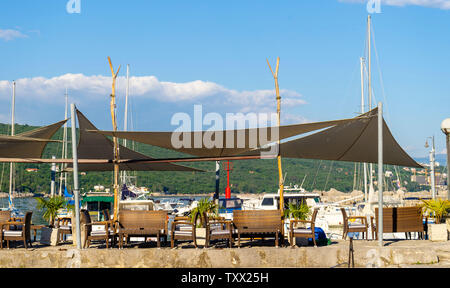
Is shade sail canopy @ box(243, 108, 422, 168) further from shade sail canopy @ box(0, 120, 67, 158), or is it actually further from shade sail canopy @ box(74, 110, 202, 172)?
shade sail canopy @ box(0, 120, 67, 158)

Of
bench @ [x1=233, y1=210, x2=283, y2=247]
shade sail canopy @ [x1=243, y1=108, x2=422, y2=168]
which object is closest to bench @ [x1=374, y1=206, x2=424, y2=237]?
shade sail canopy @ [x1=243, y1=108, x2=422, y2=168]

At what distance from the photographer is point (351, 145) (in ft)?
32.2

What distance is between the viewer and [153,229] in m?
8.27

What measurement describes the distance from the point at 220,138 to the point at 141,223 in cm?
199

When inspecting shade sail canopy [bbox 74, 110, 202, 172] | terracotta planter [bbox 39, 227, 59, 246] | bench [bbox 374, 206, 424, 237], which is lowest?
terracotta planter [bbox 39, 227, 59, 246]

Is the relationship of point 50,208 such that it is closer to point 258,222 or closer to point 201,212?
point 201,212

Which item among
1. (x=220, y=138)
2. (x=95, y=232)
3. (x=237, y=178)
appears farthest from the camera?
(x=237, y=178)

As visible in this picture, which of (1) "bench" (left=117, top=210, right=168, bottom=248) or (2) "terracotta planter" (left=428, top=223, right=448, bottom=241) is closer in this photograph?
(1) "bench" (left=117, top=210, right=168, bottom=248)

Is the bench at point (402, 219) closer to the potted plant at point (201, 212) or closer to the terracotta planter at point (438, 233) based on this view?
the terracotta planter at point (438, 233)

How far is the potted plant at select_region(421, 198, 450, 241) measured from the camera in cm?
891

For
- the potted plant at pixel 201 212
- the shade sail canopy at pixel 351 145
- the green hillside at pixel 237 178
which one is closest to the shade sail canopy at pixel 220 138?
the shade sail canopy at pixel 351 145

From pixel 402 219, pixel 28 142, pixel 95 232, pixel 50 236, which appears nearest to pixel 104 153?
pixel 28 142

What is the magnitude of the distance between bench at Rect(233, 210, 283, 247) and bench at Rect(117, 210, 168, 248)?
1.24 metres

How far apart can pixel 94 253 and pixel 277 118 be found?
12.3 ft
